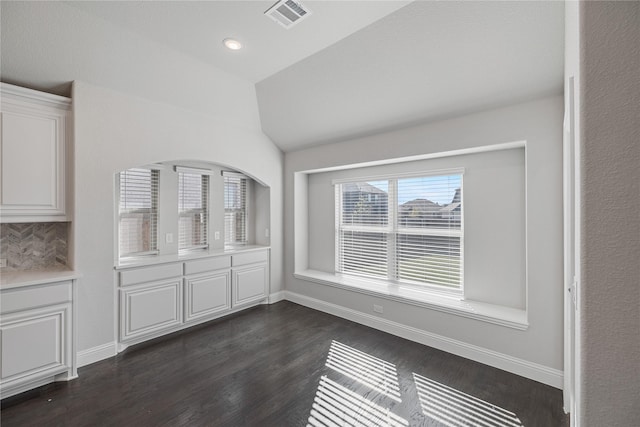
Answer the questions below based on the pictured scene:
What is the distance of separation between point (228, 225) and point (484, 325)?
149 inches

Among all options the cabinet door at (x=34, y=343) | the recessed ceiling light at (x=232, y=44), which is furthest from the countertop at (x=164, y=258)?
the recessed ceiling light at (x=232, y=44)

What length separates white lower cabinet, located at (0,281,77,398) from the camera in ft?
7.14

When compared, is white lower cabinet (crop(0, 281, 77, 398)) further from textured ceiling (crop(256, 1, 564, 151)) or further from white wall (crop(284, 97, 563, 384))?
white wall (crop(284, 97, 563, 384))

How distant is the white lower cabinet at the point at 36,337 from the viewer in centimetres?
218

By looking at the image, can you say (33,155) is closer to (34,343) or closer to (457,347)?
(34,343)

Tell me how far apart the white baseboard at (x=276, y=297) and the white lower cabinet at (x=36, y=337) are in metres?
2.52

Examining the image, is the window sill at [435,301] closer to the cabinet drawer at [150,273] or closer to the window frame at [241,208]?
the window frame at [241,208]

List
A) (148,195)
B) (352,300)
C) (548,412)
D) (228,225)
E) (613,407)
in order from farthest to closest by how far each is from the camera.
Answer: (228,225)
(352,300)
(148,195)
(548,412)
(613,407)

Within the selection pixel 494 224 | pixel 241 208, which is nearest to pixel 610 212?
pixel 494 224

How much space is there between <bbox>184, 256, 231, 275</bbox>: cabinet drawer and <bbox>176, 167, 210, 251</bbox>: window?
52 centimetres

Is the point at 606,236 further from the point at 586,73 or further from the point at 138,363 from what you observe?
the point at 138,363

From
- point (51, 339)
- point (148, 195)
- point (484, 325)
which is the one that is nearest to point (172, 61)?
point (148, 195)

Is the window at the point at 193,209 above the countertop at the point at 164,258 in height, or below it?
above

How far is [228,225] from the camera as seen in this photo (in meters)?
4.62
